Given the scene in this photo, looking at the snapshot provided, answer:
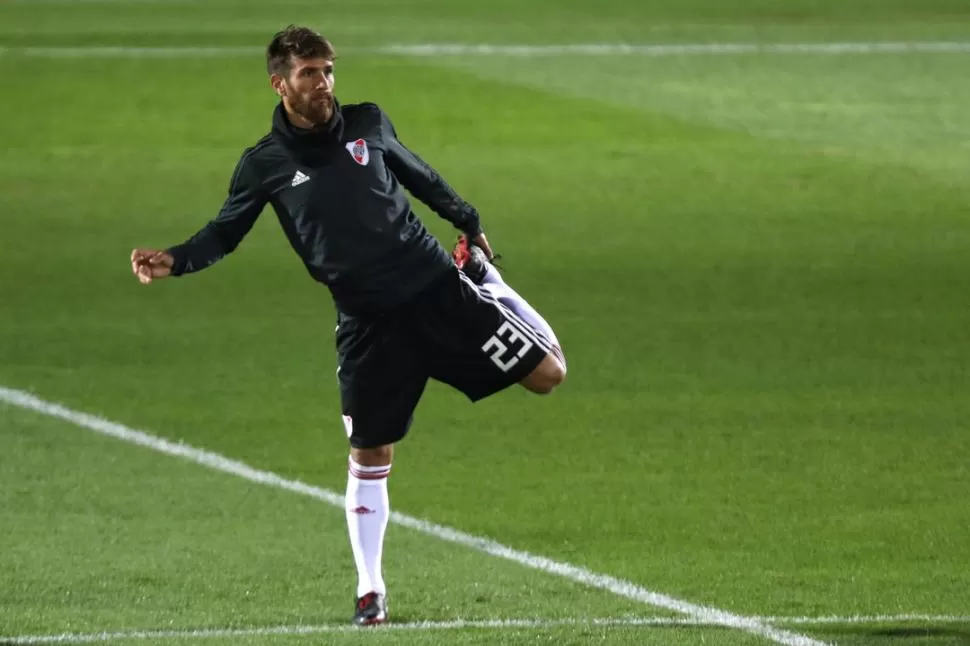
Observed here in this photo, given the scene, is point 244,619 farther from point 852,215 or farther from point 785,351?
point 852,215

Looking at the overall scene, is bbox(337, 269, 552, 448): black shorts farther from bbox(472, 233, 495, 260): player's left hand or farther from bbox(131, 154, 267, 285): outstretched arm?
bbox(131, 154, 267, 285): outstretched arm

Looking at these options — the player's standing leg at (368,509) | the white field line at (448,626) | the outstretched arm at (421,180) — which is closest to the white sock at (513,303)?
the outstretched arm at (421,180)

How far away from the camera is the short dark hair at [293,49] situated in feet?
24.3

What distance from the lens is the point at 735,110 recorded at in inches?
990

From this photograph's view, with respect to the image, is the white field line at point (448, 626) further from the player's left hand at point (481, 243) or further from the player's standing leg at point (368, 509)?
the player's left hand at point (481, 243)

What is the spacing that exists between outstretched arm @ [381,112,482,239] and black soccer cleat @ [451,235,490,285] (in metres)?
0.15

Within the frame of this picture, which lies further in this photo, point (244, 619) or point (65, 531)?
point (65, 531)

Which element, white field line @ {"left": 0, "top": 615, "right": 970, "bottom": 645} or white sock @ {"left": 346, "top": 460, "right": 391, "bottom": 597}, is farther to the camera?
white sock @ {"left": 346, "top": 460, "right": 391, "bottom": 597}

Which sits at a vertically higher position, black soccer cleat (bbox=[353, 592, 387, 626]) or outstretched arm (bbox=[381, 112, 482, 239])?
outstretched arm (bbox=[381, 112, 482, 239])

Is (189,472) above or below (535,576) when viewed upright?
below

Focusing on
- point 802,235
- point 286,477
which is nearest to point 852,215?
point 802,235

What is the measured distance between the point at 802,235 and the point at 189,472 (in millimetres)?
8377

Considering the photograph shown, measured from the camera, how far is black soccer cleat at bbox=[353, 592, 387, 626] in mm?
7793

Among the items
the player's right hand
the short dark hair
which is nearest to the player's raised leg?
the short dark hair
